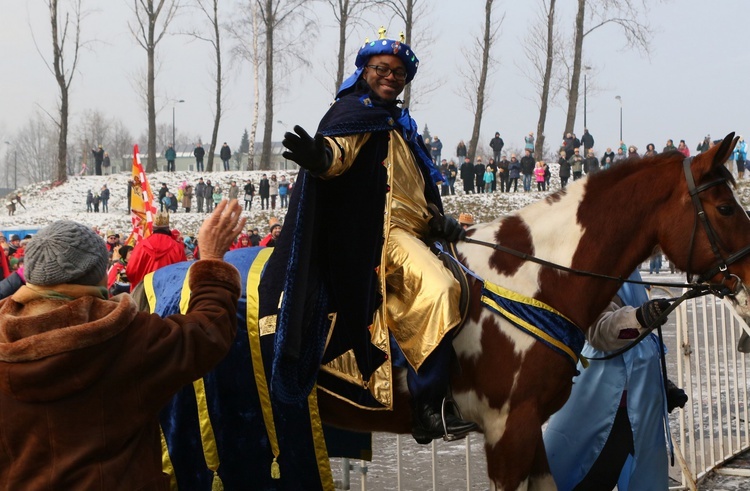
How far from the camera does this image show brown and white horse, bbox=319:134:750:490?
4.05 metres

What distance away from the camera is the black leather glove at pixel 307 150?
3.54 meters

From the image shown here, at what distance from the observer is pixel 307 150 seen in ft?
11.9

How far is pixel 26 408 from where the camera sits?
240 cm

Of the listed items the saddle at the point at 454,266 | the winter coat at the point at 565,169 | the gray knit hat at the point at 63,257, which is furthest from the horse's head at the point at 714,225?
the winter coat at the point at 565,169

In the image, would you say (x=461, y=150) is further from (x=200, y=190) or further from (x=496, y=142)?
(x=200, y=190)

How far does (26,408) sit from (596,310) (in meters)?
2.93

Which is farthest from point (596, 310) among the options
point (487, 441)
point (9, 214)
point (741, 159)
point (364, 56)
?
point (9, 214)

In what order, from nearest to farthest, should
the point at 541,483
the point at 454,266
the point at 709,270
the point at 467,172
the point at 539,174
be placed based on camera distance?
1. the point at 709,270
2. the point at 454,266
3. the point at 541,483
4. the point at 539,174
5. the point at 467,172

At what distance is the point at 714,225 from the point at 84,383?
10.3ft

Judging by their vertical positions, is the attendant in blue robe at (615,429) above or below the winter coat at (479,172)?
below

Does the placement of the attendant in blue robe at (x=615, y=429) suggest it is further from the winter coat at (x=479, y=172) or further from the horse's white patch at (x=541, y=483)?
the winter coat at (x=479, y=172)

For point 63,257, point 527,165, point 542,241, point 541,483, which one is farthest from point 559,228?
point 527,165

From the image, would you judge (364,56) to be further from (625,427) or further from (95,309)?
(625,427)

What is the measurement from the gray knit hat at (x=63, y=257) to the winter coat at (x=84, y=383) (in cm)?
5
